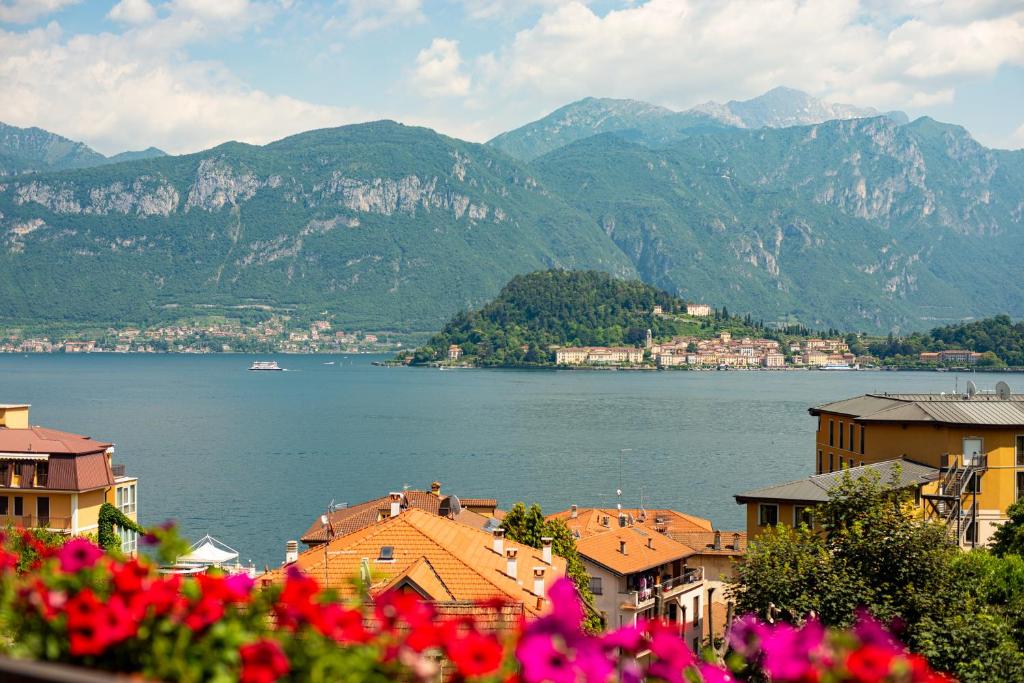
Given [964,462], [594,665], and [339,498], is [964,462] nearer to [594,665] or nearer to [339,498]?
[594,665]

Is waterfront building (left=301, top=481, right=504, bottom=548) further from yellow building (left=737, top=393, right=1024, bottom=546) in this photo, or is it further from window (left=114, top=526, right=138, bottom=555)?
yellow building (left=737, top=393, right=1024, bottom=546)

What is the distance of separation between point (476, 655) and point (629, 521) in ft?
155

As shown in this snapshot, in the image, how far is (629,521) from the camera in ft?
169

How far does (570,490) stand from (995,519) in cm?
5430

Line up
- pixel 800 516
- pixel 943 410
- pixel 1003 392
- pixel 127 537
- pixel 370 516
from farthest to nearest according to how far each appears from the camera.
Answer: pixel 1003 392, pixel 370 516, pixel 943 410, pixel 127 537, pixel 800 516

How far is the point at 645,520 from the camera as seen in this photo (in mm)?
55750

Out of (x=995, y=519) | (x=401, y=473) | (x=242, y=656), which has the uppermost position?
(x=242, y=656)

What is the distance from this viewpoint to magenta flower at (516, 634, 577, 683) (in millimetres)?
4867

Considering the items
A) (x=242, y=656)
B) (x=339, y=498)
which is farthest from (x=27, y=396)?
(x=242, y=656)

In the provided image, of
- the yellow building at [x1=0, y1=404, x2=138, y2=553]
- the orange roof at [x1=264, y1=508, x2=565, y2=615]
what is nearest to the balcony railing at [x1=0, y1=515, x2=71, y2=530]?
the yellow building at [x1=0, y1=404, x2=138, y2=553]

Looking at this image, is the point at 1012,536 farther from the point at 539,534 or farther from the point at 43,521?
the point at 43,521

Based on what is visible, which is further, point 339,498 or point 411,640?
point 339,498

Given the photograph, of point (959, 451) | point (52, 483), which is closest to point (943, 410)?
point (959, 451)

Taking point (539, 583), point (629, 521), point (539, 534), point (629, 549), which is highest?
point (539, 583)
